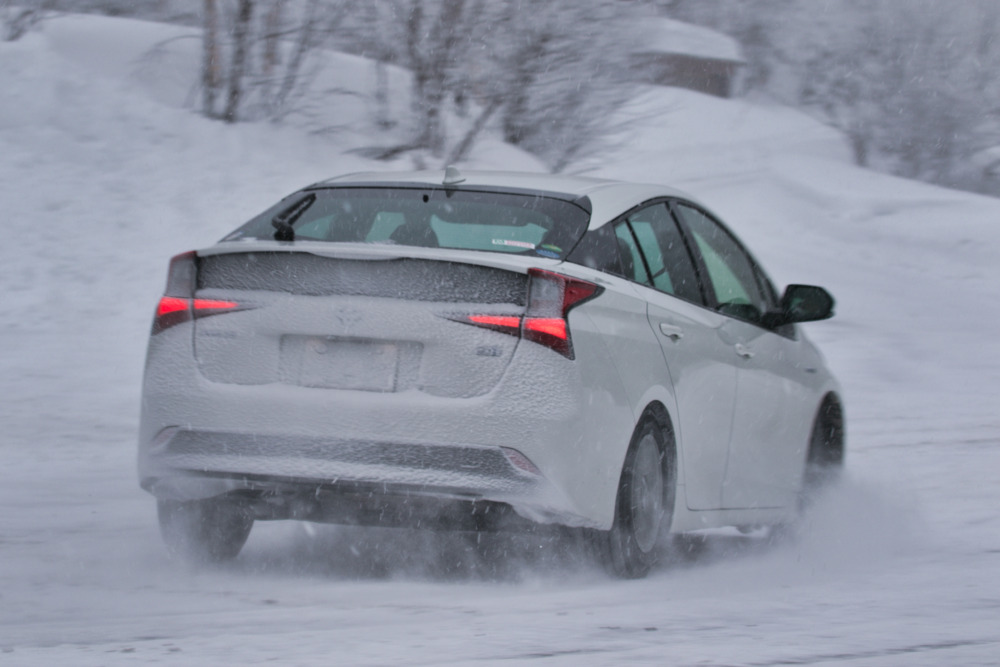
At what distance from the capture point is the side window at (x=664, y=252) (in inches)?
229

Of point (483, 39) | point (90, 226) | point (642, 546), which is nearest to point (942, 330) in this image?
point (483, 39)

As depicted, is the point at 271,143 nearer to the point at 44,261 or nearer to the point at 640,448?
the point at 44,261

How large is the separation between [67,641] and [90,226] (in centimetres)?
1096

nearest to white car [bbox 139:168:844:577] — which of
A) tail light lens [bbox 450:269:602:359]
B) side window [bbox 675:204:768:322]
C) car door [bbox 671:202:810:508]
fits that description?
tail light lens [bbox 450:269:602:359]

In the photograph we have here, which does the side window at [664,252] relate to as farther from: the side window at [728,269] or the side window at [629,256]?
the side window at [728,269]

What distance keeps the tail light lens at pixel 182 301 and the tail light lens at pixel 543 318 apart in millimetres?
892

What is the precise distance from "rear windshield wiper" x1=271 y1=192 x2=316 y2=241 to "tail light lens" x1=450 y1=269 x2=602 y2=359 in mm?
917

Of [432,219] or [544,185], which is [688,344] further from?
[432,219]

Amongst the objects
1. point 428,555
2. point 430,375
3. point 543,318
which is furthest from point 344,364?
point 428,555

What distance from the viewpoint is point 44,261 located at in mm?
13477

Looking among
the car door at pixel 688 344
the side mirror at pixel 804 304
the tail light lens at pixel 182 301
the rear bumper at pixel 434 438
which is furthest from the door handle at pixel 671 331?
the tail light lens at pixel 182 301

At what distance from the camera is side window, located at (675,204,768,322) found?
6539mm

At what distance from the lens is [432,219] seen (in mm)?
5562

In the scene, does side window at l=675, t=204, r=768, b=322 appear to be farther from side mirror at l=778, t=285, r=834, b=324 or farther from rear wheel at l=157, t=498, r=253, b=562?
rear wheel at l=157, t=498, r=253, b=562
